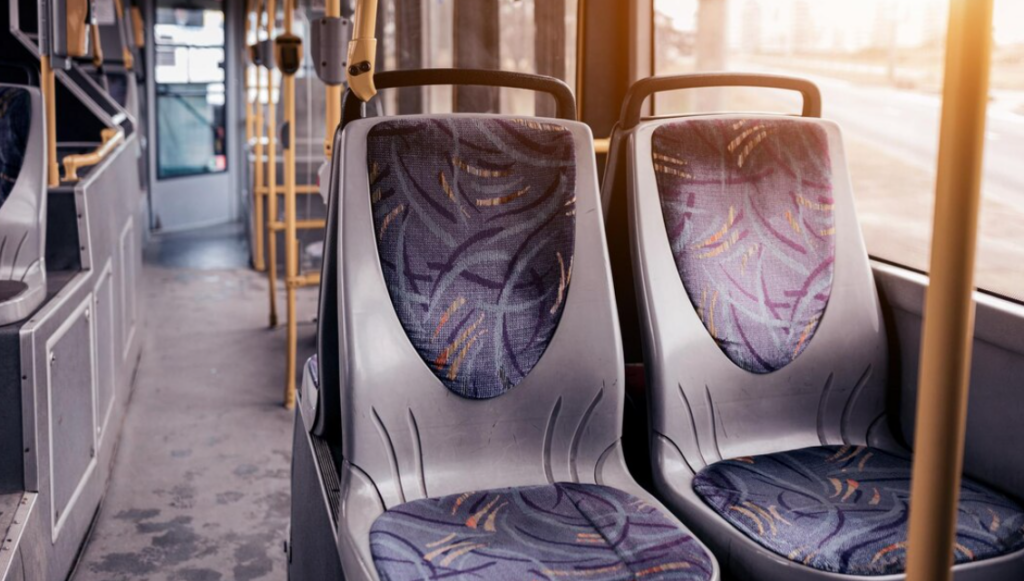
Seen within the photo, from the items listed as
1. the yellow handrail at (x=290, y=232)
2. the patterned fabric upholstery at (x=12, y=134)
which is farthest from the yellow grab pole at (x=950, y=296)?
the yellow handrail at (x=290, y=232)

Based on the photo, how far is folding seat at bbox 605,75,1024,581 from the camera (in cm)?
164

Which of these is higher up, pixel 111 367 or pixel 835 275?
pixel 835 275

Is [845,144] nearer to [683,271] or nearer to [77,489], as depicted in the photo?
[683,271]

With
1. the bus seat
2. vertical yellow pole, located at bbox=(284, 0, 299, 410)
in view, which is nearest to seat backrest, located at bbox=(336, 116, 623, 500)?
the bus seat

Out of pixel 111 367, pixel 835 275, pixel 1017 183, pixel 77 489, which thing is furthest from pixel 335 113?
pixel 1017 183

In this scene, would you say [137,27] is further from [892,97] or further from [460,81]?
[892,97]

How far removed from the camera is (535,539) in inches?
53.9

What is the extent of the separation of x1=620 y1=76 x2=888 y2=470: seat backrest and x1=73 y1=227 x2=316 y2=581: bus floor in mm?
1262

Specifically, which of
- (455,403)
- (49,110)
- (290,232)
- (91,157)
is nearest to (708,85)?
(455,403)

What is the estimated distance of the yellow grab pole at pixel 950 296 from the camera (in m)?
0.57

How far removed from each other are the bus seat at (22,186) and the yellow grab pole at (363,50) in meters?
1.22

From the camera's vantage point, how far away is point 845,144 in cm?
203

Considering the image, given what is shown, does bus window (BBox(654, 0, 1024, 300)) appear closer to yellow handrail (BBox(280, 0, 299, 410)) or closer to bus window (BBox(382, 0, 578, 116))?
bus window (BBox(382, 0, 578, 116))

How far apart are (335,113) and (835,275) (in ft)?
6.78
